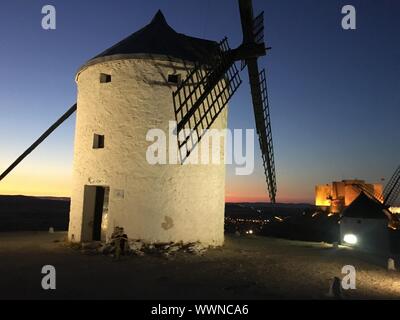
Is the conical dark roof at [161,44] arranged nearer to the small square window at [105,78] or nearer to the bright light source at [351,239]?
the small square window at [105,78]

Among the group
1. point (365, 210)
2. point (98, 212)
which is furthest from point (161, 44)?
point (365, 210)

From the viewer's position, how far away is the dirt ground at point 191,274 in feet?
23.5

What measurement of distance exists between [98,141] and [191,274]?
22.0 ft

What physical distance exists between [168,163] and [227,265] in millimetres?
4202

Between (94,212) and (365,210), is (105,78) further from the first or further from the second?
(365,210)

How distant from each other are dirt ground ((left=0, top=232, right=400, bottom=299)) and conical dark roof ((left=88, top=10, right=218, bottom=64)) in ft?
23.4

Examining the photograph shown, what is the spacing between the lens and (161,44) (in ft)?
44.6

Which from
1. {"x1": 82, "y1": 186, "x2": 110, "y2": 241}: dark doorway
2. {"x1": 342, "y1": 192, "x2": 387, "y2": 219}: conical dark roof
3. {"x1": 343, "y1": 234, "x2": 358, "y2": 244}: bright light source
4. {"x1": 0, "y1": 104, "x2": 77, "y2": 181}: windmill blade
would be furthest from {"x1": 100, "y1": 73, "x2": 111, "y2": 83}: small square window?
{"x1": 342, "y1": 192, "x2": 387, "y2": 219}: conical dark roof

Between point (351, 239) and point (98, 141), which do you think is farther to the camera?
point (351, 239)

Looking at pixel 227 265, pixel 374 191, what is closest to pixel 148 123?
pixel 227 265

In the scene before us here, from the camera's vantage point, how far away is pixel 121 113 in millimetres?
12727

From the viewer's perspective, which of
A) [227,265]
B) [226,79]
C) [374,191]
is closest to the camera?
[227,265]

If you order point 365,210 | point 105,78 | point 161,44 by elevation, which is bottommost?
point 365,210
